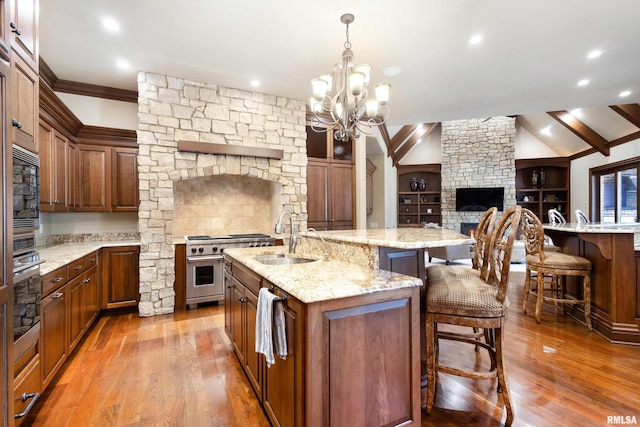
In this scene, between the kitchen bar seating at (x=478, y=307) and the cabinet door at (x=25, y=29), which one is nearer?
the cabinet door at (x=25, y=29)

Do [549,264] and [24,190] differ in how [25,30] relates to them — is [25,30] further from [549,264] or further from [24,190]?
[549,264]

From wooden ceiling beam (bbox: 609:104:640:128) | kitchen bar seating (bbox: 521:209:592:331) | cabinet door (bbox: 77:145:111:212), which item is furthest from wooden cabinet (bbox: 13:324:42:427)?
wooden ceiling beam (bbox: 609:104:640:128)

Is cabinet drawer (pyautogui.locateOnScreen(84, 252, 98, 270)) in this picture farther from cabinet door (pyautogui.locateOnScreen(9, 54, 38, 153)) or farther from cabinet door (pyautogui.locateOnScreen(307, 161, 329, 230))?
cabinet door (pyautogui.locateOnScreen(307, 161, 329, 230))

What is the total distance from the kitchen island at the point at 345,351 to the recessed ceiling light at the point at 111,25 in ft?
9.36

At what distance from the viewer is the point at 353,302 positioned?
53.9 inches

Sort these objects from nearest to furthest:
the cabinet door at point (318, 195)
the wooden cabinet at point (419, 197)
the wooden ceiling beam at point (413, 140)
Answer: the cabinet door at point (318, 195)
the wooden ceiling beam at point (413, 140)
the wooden cabinet at point (419, 197)

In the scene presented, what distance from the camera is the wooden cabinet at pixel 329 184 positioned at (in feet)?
16.7

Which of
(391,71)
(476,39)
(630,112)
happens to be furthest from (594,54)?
(630,112)

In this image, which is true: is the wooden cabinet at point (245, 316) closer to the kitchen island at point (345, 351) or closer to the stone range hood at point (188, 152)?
the kitchen island at point (345, 351)

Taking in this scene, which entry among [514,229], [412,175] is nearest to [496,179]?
[412,175]

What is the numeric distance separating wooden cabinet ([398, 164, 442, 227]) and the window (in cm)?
388

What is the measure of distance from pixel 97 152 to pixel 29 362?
2.93 metres

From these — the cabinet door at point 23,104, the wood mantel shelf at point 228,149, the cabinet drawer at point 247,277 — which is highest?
the wood mantel shelf at point 228,149

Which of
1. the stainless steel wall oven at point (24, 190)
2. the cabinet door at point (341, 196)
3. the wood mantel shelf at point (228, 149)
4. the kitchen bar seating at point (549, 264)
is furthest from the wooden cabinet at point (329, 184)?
the stainless steel wall oven at point (24, 190)
